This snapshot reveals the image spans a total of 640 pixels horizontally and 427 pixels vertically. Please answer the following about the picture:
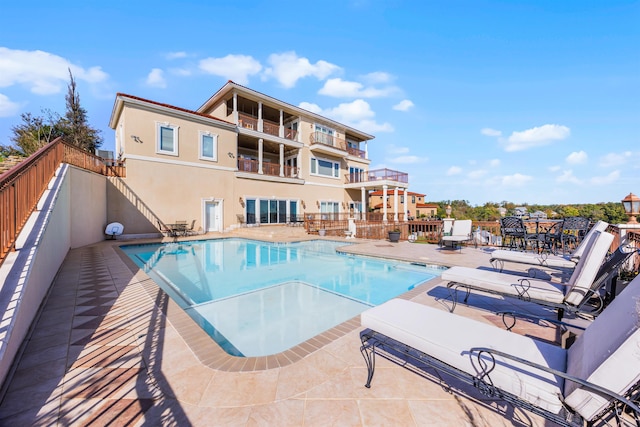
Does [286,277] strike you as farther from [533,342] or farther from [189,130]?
[189,130]

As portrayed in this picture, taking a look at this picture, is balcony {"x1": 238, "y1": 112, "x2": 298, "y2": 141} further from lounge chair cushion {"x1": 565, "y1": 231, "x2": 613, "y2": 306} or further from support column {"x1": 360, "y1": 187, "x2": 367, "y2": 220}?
lounge chair cushion {"x1": 565, "y1": 231, "x2": 613, "y2": 306}

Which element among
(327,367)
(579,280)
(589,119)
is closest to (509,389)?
(327,367)

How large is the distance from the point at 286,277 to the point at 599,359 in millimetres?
5982

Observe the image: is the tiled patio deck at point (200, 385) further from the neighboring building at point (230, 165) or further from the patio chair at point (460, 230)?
the neighboring building at point (230, 165)

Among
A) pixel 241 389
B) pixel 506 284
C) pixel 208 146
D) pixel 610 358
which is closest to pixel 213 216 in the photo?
pixel 208 146

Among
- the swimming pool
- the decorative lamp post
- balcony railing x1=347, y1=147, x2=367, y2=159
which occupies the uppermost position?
balcony railing x1=347, y1=147, x2=367, y2=159

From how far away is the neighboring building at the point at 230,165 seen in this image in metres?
12.8

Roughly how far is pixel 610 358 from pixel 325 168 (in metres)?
20.7

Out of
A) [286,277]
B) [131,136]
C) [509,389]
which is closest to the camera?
[509,389]

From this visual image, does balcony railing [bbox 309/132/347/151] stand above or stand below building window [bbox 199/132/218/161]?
above

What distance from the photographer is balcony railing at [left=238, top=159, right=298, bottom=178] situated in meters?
16.8

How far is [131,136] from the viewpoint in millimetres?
12484

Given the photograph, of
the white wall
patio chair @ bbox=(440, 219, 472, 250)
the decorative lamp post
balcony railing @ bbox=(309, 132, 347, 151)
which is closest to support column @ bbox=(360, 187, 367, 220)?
balcony railing @ bbox=(309, 132, 347, 151)

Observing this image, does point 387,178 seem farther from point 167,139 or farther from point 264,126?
point 167,139
